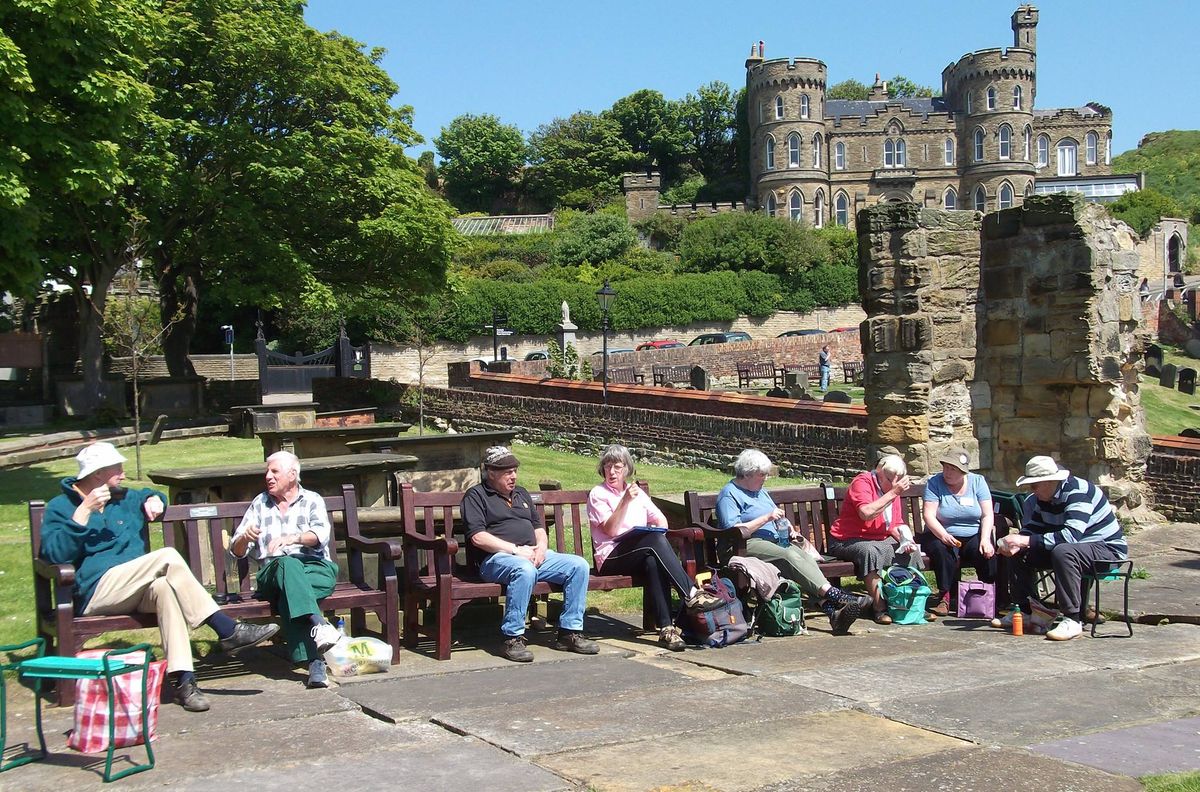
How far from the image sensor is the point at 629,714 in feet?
18.7

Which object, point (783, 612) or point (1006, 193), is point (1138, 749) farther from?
point (1006, 193)

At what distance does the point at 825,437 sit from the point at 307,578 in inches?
600

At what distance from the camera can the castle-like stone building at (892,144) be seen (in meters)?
88.4

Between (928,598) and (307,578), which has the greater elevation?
(307,578)

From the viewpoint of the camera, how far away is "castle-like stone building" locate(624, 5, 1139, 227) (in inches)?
3479

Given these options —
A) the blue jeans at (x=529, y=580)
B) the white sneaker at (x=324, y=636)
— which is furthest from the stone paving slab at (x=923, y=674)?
the white sneaker at (x=324, y=636)

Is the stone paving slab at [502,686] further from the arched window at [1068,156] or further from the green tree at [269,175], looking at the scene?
the arched window at [1068,156]

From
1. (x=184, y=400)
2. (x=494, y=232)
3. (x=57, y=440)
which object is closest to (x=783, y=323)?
(x=494, y=232)

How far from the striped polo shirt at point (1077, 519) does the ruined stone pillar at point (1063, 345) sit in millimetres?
4147

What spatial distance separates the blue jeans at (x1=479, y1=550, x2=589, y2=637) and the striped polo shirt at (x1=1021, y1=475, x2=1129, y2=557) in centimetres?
342

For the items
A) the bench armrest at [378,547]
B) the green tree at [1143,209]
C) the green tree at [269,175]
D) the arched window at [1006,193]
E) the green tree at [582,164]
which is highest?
the green tree at [582,164]

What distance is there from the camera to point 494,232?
73.3m

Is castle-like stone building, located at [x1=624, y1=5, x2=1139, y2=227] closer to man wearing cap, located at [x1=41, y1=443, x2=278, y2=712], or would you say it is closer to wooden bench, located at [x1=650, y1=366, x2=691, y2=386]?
wooden bench, located at [x1=650, y1=366, x2=691, y2=386]

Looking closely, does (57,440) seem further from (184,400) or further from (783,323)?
(783,323)
